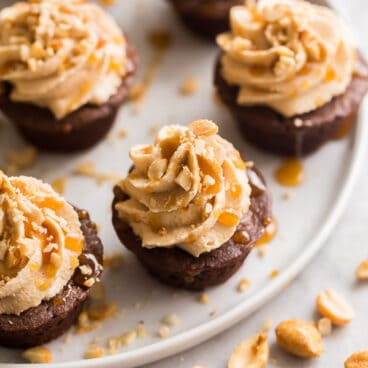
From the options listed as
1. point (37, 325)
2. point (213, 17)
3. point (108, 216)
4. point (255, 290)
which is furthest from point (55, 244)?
point (213, 17)

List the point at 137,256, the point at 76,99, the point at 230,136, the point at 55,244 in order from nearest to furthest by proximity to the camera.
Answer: the point at 55,244
the point at 137,256
the point at 76,99
the point at 230,136

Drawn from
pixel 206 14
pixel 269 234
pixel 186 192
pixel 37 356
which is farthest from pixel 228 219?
pixel 206 14

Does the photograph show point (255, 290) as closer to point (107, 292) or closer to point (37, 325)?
point (107, 292)

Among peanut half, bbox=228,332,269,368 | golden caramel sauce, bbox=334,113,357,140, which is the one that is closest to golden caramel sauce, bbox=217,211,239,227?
peanut half, bbox=228,332,269,368

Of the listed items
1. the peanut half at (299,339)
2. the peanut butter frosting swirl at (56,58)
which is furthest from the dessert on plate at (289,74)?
the peanut half at (299,339)

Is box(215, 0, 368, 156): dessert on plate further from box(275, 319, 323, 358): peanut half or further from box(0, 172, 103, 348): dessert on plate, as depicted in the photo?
box(0, 172, 103, 348): dessert on plate

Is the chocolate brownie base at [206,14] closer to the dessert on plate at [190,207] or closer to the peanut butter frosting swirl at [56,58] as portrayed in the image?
the peanut butter frosting swirl at [56,58]
